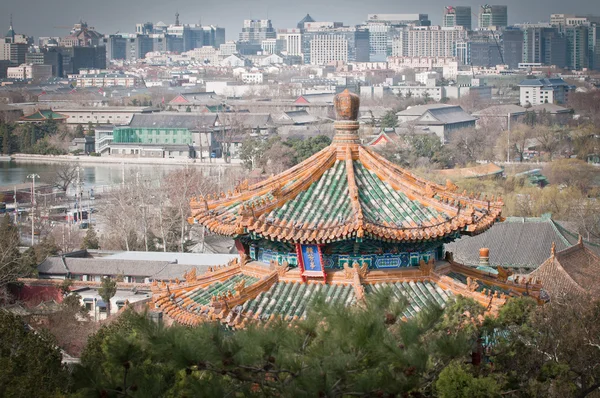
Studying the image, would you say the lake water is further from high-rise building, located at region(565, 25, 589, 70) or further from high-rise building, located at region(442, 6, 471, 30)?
high-rise building, located at region(442, 6, 471, 30)

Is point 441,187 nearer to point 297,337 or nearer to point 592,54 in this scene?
point 297,337

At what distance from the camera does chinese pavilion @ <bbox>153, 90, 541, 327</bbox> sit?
8.82 meters

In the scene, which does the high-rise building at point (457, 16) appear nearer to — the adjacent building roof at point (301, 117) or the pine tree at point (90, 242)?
the adjacent building roof at point (301, 117)

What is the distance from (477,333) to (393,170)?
6.57 feet

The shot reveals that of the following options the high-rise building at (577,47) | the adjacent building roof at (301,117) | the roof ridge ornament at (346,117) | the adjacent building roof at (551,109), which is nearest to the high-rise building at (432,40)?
the high-rise building at (577,47)

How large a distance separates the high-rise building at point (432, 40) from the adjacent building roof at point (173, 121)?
99.2 metres

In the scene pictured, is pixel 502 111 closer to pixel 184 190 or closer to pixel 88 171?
pixel 88 171

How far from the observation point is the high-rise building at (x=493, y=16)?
619 ft

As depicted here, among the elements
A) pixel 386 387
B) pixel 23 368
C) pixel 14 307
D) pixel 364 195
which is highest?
pixel 364 195

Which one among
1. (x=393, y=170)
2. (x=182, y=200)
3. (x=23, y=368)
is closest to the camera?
(x=393, y=170)

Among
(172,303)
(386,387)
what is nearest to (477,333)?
Result: (386,387)

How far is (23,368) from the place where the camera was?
1088 centimetres

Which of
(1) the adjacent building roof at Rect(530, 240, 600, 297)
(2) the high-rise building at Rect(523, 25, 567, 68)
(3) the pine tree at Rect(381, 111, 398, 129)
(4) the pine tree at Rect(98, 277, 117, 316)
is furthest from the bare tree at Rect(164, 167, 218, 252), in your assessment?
(2) the high-rise building at Rect(523, 25, 567, 68)

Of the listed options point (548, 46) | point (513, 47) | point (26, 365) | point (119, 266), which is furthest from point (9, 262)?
point (513, 47)
